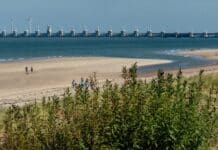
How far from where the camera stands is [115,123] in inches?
293

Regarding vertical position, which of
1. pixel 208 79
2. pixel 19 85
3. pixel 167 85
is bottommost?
pixel 19 85

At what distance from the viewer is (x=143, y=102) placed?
7.53 meters

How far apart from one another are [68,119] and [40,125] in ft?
1.19

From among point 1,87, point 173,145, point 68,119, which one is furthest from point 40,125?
point 1,87

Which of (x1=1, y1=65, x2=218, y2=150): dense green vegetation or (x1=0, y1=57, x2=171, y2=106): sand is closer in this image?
(x1=1, y1=65, x2=218, y2=150): dense green vegetation

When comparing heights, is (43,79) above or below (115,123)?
below

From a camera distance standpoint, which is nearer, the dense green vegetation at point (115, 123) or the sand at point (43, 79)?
the dense green vegetation at point (115, 123)

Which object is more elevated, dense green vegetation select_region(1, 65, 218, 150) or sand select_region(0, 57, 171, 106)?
dense green vegetation select_region(1, 65, 218, 150)

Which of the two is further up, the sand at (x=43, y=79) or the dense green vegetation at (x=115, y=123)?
the dense green vegetation at (x=115, y=123)

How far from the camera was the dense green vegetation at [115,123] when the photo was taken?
7.31m

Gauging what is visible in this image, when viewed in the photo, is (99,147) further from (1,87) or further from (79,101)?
(1,87)

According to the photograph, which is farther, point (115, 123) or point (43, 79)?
point (43, 79)

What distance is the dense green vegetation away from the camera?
731cm

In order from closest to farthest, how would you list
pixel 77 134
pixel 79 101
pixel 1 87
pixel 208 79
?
pixel 77 134
pixel 79 101
pixel 208 79
pixel 1 87
